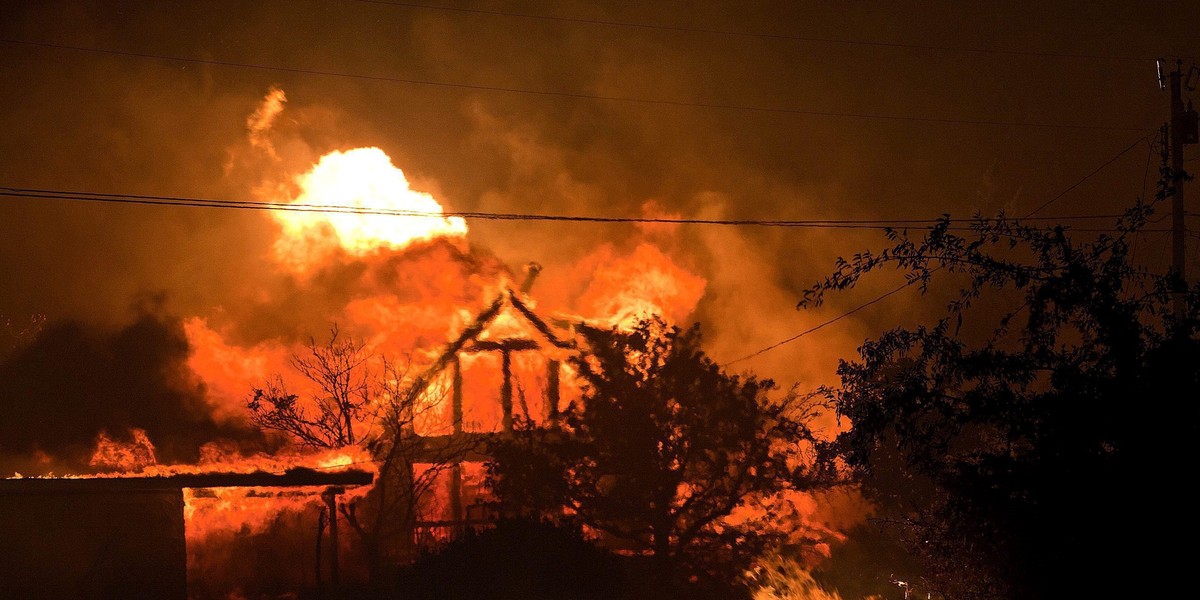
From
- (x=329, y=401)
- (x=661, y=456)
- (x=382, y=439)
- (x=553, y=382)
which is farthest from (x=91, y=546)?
(x=553, y=382)

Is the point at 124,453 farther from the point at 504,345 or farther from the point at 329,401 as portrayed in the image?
the point at 504,345

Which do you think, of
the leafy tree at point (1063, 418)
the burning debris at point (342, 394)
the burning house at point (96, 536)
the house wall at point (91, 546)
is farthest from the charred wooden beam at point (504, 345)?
the leafy tree at point (1063, 418)

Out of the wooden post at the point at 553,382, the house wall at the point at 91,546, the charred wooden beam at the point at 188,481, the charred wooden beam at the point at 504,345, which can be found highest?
the charred wooden beam at the point at 504,345

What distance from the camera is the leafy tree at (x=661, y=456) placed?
71.6 feet

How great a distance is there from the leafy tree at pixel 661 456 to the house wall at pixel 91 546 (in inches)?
289

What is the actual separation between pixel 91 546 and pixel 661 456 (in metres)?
12.6

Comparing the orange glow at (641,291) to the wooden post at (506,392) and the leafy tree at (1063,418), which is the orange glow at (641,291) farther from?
the leafy tree at (1063,418)

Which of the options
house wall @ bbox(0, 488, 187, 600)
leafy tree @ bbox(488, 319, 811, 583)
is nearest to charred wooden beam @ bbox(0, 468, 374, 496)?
house wall @ bbox(0, 488, 187, 600)

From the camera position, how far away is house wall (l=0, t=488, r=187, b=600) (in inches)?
821

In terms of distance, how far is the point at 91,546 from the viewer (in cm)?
2122

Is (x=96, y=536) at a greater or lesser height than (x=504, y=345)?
lesser

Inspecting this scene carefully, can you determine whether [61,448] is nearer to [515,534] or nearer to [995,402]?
[515,534]

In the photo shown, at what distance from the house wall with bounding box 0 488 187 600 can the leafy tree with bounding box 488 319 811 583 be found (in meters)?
7.35

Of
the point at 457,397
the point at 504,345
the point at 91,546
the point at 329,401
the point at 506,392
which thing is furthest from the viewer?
the point at 504,345
